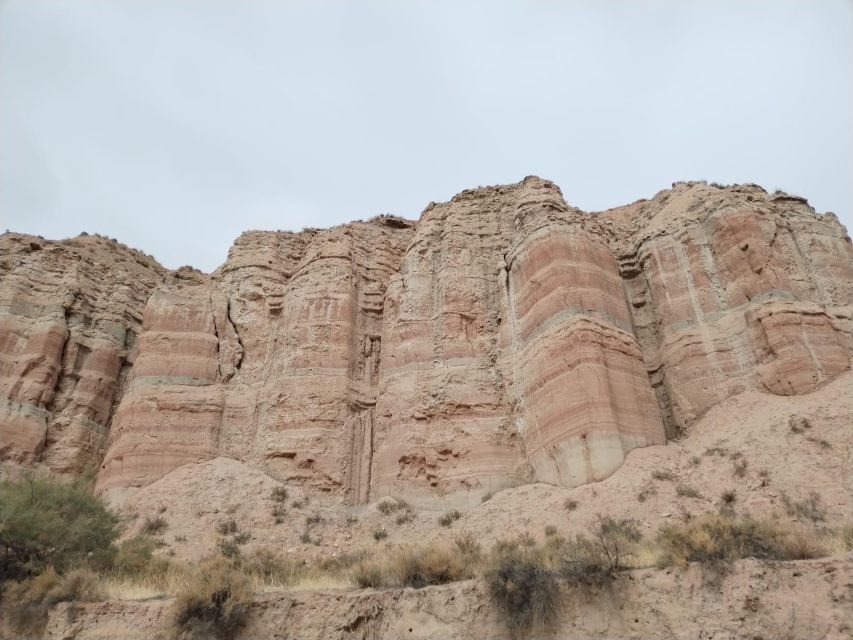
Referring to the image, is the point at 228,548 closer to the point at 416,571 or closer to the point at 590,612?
the point at 416,571

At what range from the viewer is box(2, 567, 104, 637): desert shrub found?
11234 mm

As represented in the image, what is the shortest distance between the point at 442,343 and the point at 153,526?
36.1ft

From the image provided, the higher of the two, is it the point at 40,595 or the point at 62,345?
the point at 62,345

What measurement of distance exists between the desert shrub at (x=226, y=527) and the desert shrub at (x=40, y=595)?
5974 millimetres

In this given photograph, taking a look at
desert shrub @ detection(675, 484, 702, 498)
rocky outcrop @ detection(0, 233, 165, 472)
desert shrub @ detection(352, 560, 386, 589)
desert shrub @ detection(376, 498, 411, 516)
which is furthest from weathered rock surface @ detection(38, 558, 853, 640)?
rocky outcrop @ detection(0, 233, 165, 472)

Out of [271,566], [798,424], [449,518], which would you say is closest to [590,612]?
[271,566]

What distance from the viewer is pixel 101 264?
3041cm

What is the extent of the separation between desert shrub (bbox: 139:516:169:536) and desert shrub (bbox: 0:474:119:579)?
2.89 meters

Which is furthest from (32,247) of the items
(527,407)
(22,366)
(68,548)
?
(527,407)

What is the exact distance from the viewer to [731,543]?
9.33 meters

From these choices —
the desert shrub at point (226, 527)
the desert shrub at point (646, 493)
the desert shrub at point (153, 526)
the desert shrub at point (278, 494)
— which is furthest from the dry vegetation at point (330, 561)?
the desert shrub at point (278, 494)

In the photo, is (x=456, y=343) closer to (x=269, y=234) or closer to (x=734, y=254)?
(x=734, y=254)

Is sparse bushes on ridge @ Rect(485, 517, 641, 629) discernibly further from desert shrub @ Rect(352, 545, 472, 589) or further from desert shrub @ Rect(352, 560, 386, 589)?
desert shrub @ Rect(352, 560, 386, 589)

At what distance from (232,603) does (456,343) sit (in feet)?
44.6
